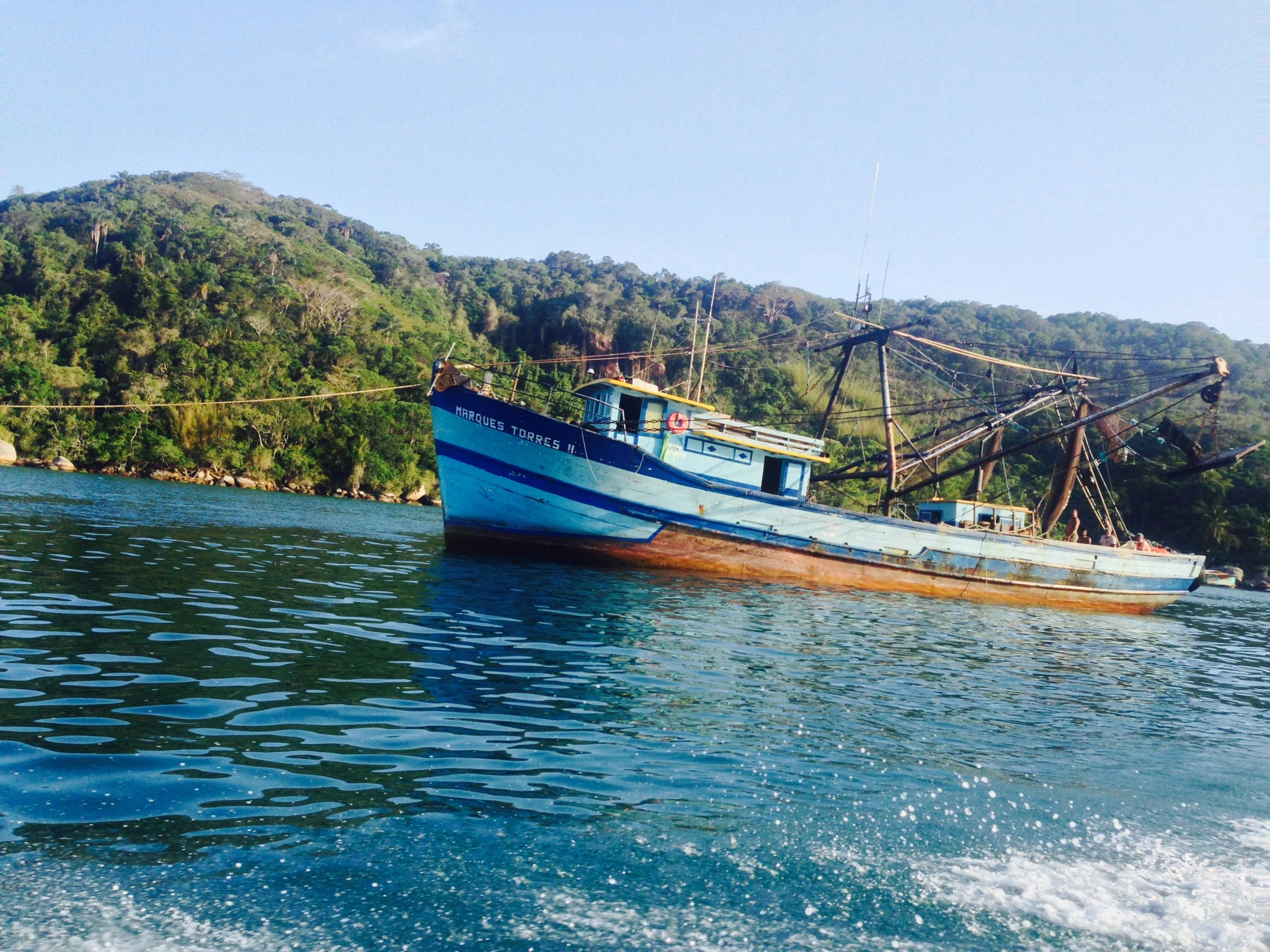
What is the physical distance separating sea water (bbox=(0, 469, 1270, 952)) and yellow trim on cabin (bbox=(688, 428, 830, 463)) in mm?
10502

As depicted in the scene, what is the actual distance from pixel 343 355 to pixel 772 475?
54928 millimetres

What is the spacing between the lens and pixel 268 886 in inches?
148

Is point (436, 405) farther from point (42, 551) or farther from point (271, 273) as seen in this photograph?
point (271, 273)

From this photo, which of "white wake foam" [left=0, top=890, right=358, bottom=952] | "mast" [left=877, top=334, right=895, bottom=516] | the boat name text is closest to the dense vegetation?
"mast" [left=877, top=334, right=895, bottom=516]

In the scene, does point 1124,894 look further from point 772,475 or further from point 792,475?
point 772,475

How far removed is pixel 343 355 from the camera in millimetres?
69438

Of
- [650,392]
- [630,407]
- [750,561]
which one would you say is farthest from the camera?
[630,407]

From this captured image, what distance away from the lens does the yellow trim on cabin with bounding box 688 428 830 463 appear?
73.9ft

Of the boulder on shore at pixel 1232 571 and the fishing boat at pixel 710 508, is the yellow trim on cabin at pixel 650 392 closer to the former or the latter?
the fishing boat at pixel 710 508

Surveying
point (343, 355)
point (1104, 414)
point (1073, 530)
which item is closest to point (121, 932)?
point (1104, 414)

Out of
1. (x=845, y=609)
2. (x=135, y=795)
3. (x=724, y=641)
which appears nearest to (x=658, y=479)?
(x=845, y=609)

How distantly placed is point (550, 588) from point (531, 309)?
9506 centimetres

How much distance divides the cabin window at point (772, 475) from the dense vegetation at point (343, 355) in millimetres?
5668

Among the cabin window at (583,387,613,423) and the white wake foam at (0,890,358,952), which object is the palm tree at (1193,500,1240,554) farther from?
the white wake foam at (0,890,358,952)
